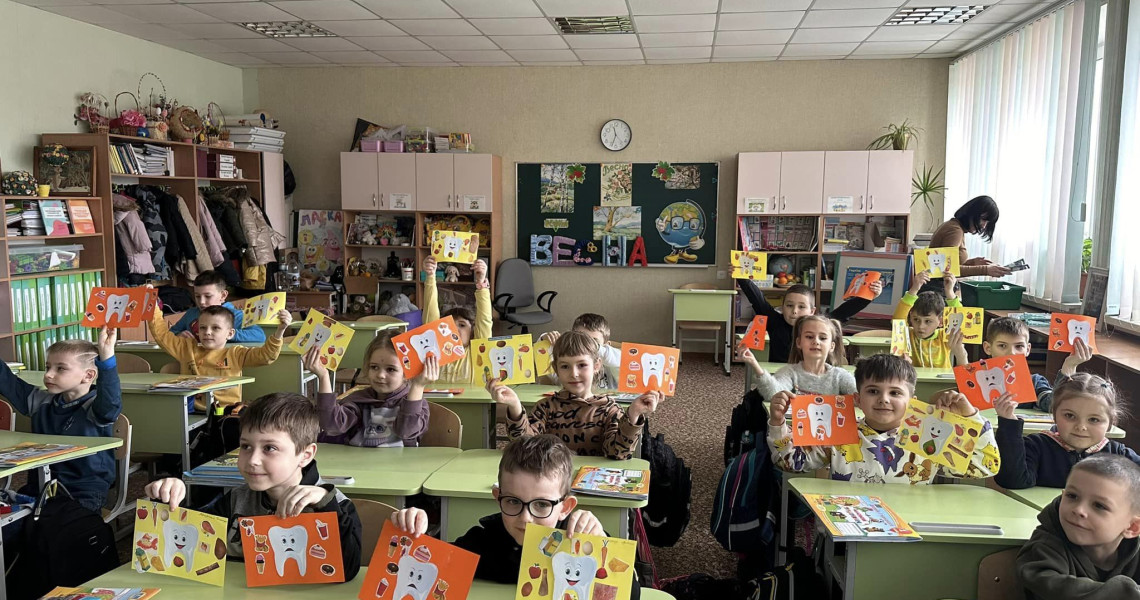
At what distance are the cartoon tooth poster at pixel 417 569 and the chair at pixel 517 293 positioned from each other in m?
5.94

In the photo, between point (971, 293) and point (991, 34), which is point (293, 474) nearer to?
point (971, 293)

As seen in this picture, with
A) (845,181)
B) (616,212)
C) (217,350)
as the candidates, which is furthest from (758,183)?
(217,350)

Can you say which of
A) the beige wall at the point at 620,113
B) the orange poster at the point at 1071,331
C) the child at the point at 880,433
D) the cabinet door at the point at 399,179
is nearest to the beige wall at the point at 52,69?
the beige wall at the point at 620,113

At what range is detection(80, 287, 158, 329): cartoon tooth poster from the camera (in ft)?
11.4

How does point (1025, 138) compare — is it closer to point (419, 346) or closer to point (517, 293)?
point (517, 293)

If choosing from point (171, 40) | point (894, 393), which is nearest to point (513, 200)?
point (171, 40)

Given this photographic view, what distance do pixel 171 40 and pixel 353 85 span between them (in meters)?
1.75

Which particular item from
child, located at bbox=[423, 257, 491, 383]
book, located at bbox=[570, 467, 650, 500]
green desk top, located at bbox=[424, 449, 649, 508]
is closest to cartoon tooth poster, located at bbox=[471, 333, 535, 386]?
green desk top, located at bbox=[424, 449, 649, 508]

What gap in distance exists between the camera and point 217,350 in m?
4.01

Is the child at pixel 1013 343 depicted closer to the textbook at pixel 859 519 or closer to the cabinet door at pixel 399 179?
the textbook at pixel 859 519

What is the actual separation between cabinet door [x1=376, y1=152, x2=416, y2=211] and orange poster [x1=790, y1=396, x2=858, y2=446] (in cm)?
573

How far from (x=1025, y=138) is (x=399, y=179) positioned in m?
5.20

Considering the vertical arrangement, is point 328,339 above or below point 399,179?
below

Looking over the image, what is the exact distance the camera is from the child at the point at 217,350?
3.88 m
